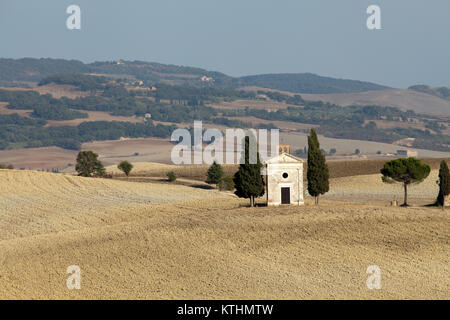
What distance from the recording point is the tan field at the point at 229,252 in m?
47.2

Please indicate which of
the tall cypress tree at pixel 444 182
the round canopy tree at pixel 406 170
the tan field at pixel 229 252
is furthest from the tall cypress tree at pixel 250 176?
the tall cypress tree at pixel 444 182

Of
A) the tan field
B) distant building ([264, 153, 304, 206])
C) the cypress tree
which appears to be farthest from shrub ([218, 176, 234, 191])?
distant building ([264, 153, 304, 206])

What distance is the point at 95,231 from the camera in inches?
2721

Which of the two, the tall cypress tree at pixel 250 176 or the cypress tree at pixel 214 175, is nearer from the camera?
the tall cypress tree at pixel 250 176

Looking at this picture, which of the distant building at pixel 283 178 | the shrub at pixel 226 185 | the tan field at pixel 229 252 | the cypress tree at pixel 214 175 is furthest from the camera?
the cypress tree at pixel 214 175

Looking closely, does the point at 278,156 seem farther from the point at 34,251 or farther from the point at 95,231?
the point at 34,251

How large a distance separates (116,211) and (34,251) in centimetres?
2624

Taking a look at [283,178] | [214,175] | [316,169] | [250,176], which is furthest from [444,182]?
[214,175]

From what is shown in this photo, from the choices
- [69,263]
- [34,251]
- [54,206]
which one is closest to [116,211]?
[54,206]

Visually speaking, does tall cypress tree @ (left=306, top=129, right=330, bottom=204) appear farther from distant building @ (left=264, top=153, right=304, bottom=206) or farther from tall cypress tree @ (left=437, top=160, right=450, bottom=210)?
tall cypress tree @ (left=437, top=160, right=450, bottom=210)

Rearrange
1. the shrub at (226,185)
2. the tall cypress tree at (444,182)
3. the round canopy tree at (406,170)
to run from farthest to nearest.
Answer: the shrub at (226,185) → the round canopy tree at (406,170) → the tall cypress tree at (444,182)

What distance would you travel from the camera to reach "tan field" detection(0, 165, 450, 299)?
1858 inches

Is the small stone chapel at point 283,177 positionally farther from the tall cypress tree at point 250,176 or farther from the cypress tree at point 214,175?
the cypress tree at point 214,175

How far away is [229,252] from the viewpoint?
58094 millimetres
